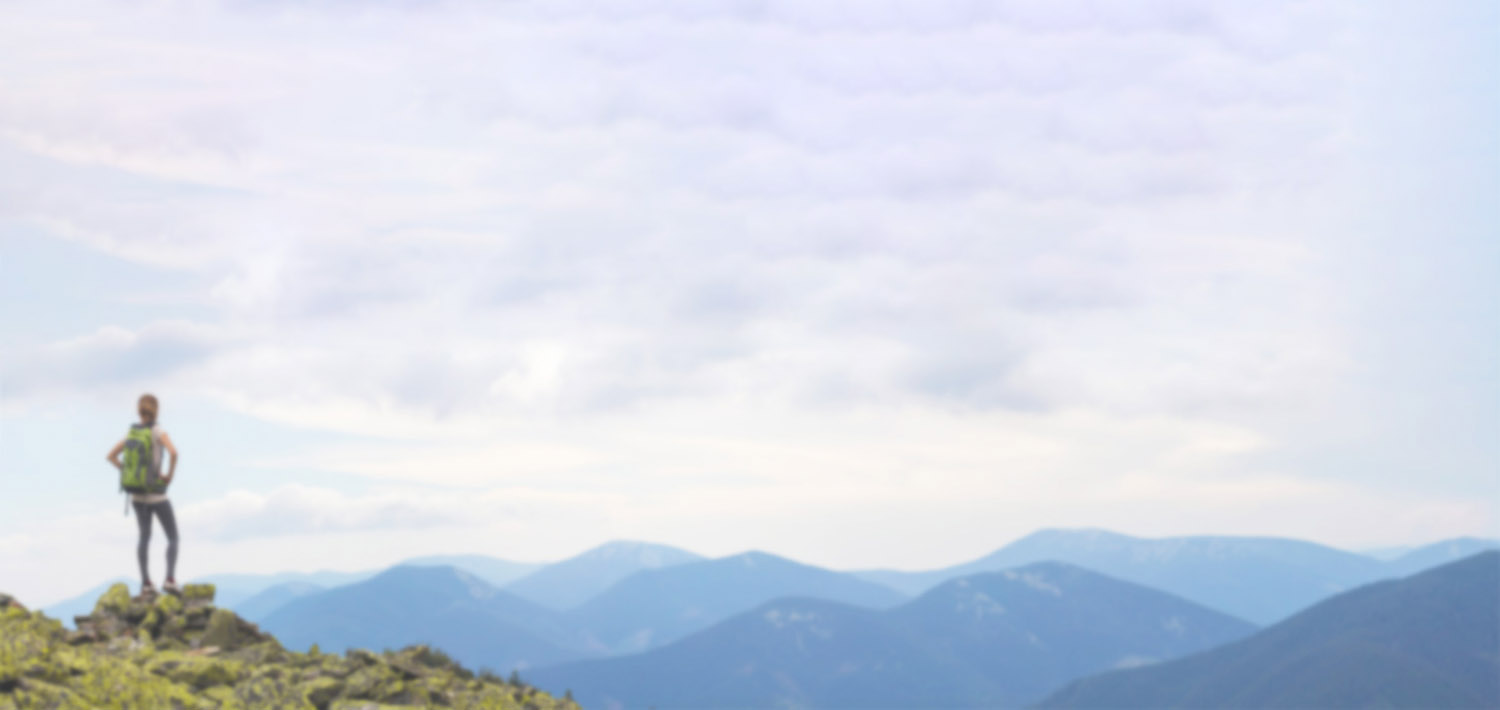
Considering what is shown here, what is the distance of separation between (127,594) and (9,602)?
2.35m

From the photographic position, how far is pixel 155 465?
87.6ft

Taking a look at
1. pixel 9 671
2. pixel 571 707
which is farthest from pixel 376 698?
pixel 9 671

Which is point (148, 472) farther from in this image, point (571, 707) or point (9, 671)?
point (571, 707)

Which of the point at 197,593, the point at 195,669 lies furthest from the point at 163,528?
the point at 195,669

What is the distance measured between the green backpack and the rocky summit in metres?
2.82

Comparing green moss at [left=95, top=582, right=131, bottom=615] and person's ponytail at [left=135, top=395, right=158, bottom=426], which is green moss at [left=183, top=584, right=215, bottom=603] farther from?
person's ponytail at [left=135, top=395, right=158, bottom=426]

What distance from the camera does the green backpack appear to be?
26.5 metres

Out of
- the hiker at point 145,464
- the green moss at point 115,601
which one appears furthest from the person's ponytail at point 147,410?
the green moss at point 115,601

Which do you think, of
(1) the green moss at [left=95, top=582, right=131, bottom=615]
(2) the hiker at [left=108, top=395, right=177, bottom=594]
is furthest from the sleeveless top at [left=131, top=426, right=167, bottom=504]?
(1) the green moss at [left=95, top=582, right=131, bottom=615]

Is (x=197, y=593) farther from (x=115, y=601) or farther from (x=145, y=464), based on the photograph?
(x=145, y=464)

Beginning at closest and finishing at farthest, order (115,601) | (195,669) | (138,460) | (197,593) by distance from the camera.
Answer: (195,669), (138,460), (115,601), (197,593)

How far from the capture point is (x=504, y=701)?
24734mm

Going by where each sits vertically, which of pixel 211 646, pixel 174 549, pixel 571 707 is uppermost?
pixel 174 549

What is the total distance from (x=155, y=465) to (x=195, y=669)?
5.57 metres
